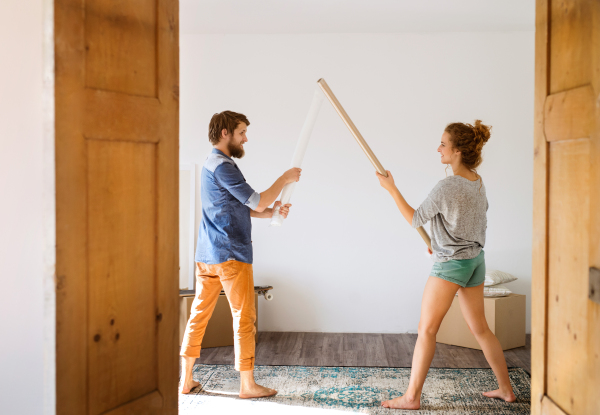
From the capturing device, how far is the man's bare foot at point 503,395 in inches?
96.6

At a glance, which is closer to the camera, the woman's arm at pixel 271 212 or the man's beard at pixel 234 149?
the man's beard at pixel 234 149

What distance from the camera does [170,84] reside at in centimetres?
153

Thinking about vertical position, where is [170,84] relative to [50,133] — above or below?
above

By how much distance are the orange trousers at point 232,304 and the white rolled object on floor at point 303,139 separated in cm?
41

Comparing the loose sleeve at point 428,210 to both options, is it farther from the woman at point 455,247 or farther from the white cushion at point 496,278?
the white cushion at point 496,278

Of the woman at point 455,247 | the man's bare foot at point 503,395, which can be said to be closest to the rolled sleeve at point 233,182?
the woman at point 455,247

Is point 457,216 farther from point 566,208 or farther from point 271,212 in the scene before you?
point 271,212

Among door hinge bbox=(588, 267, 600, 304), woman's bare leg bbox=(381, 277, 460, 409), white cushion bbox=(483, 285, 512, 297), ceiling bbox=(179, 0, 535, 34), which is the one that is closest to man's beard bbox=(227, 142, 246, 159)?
woman's bare leg bbox=(381, 277, 460, 409)

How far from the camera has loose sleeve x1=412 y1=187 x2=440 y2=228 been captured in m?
2.28

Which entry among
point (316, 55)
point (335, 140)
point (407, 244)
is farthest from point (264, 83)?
point (407, 244)

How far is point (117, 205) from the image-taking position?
4.62 ft

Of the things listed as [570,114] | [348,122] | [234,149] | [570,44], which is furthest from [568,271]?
[234,149]

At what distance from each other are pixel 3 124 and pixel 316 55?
2714 millimetres

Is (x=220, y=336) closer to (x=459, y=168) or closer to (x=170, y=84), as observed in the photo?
(x=459, y=168)
